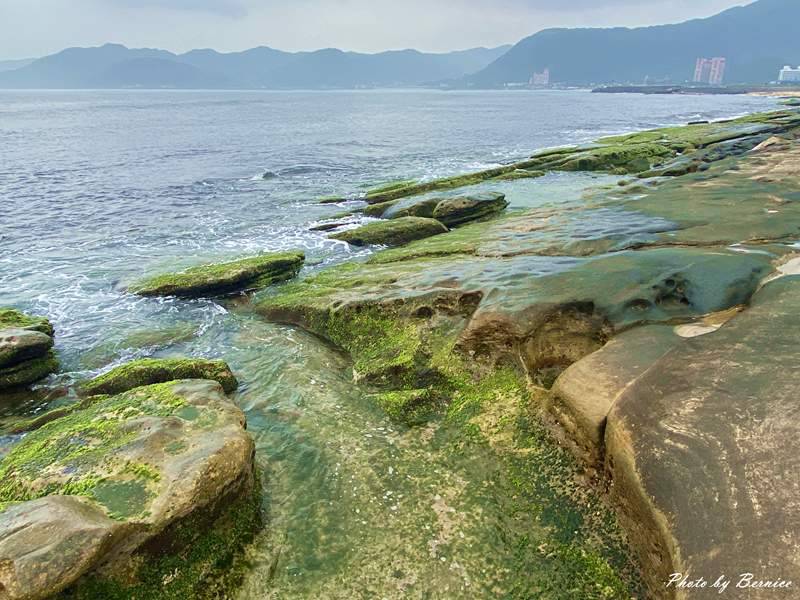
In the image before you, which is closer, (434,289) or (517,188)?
(434,289)

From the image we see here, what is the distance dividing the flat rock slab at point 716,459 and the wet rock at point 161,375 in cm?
965

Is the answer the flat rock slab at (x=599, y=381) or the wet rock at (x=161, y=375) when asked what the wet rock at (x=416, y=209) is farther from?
the flat rock slab at (x=599, y=381)

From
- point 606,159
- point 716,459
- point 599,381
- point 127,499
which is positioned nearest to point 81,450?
point 127,499

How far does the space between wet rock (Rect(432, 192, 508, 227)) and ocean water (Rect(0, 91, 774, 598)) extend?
159 inches

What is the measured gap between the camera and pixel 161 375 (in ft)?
45.2

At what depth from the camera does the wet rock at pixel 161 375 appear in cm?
1367

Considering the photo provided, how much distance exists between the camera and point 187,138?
88.3 metres

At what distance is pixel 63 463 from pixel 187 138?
90079mm

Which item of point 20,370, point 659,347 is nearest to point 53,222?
point 20,370

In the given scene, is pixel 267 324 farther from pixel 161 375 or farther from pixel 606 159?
pixel 606 159

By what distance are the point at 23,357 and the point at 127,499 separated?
945 cm

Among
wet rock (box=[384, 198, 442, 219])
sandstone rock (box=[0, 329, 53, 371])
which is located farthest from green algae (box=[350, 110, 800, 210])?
sandstone rock (box=[0, 329, 53, 371])

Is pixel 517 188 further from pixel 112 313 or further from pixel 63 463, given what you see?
pixel 63 463

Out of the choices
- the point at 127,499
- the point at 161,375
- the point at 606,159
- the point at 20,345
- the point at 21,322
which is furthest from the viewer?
the point at 606,159
